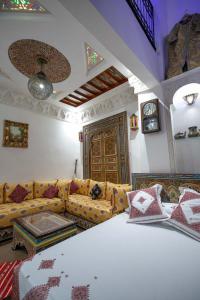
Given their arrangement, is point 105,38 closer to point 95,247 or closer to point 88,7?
point 88,7

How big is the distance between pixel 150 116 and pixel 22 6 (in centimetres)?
258

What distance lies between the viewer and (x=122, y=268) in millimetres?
1137

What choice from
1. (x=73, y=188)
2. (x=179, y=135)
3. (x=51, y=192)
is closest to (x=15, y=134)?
(x=51, y=192)

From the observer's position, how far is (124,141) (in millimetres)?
3977

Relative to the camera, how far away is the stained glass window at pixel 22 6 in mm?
2032

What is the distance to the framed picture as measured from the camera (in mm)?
3863

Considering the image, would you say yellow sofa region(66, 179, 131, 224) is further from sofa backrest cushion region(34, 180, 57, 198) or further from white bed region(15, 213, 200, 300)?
white bed region(15, 213, 200, 300)

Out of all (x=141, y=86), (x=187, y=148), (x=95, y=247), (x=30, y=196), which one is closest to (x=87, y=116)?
(x=141, y=86)

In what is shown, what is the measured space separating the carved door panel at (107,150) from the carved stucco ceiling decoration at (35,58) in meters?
1.73

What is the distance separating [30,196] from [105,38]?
3.69m

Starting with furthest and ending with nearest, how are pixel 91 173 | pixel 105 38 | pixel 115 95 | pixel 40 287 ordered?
pixel 91 173, pixel 115 95, pixel 105 38, pixel 40 287

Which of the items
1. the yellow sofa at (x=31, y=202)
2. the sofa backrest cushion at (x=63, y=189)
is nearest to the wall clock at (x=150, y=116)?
the sofa backrest cushion at (x=63, y=189)

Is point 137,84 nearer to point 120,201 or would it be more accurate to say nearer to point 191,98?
point 191,98

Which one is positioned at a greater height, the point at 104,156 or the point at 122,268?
the point at 104,156
